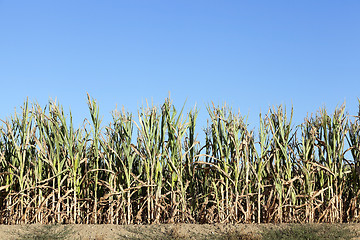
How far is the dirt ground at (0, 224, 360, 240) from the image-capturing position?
521 cm

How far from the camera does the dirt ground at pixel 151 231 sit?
521 centimetres

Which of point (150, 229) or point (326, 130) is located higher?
point (326, 130)

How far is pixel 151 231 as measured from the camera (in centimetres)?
537

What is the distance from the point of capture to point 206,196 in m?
5.93

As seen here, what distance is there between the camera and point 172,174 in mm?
5840

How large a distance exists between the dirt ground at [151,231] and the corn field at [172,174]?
267 mm

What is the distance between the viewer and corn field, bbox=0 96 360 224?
5809mm

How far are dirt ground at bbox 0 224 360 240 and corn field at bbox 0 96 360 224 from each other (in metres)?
0.27

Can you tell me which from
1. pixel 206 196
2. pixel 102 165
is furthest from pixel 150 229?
pixel 102 165

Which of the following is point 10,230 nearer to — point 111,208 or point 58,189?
point 58,189

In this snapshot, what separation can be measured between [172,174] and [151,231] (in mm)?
851

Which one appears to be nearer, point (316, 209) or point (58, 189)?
point (58, 189)

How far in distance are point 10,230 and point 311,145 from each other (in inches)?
169

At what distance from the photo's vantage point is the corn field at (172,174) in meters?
5.81
